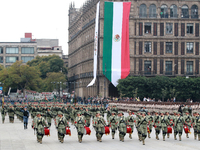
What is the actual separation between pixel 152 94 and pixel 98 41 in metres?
15.9

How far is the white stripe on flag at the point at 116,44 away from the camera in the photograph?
73500 millimetres

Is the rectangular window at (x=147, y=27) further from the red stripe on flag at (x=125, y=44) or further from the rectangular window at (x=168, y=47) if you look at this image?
the red stripe on flag at (x=125, y=44)

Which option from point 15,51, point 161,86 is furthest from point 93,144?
point 15,51

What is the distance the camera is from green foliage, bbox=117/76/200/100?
235 feet

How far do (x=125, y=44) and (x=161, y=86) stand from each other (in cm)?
969

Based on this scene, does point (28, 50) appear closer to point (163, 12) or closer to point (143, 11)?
point (143, 11)

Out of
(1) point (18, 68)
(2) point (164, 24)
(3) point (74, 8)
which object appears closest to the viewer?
(2) point (164, 24)

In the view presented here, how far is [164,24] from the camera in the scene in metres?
78.4

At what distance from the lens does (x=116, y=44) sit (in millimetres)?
74000

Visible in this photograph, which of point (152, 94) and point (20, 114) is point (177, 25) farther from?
point (20, 114)

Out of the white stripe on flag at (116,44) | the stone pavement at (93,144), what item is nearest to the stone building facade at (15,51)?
the white stripe on flag at (116,44)

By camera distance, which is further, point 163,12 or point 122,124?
point 163,12

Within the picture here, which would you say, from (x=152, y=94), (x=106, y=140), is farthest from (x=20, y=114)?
(x=152, y=94)

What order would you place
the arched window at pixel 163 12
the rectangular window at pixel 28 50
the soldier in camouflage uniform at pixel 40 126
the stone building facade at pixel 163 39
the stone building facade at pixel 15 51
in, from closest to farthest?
1. the soldier in camouflage uniform at pixel 40 126
2. the stone building facade at pixel 163 39
3. the arched window at pixel 163 12
4. the stone building facade at pixel 15 51
5. the rectangular window at pixel 28 50
